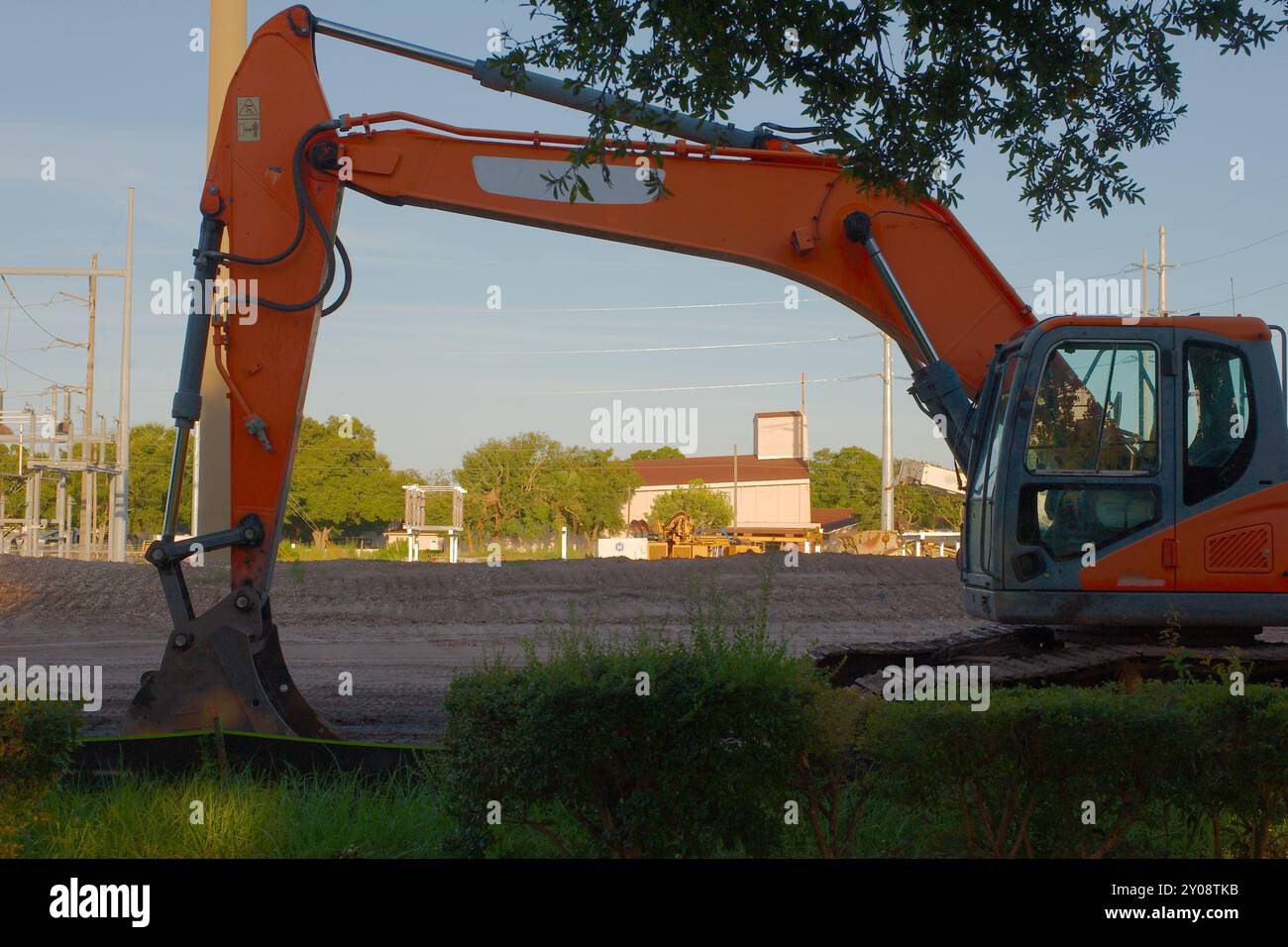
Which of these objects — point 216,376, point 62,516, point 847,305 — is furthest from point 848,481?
point 847,305

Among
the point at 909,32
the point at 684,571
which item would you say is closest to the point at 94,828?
the point at 909,32

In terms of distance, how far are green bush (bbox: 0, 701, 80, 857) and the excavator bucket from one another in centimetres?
215

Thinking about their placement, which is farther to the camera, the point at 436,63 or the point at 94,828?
the point at 436,63

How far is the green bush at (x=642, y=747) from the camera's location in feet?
15.5

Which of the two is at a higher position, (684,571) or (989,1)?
(989,1)

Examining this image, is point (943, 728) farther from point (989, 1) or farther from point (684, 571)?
point (684, 571)

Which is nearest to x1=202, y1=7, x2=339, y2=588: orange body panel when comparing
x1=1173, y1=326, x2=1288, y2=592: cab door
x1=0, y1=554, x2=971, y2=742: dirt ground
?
x1=1173, y1=326, x2=1288, y2=592: cab door

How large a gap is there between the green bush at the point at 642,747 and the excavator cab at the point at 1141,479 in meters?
3.12

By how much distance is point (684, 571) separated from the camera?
24016mm

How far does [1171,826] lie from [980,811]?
1351 millimetres

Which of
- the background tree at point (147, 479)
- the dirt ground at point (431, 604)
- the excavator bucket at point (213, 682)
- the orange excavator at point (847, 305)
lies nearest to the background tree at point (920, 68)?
the orange excavator at point (847, 305)

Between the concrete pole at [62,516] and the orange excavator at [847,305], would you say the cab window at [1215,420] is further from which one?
the concrete pole at [62,516]

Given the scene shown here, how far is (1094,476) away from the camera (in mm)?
7426
